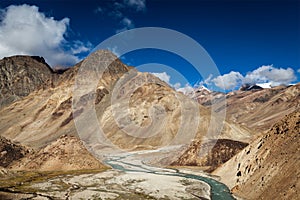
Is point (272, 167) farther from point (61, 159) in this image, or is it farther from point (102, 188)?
point (61, 159)

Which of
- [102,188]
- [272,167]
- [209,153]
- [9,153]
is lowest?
[102,188]

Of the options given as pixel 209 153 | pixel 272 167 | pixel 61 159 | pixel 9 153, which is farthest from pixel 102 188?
pixel 9 153

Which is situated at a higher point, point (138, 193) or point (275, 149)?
point (275, 149)

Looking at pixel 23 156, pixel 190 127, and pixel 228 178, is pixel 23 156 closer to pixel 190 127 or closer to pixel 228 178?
pixel 228 178

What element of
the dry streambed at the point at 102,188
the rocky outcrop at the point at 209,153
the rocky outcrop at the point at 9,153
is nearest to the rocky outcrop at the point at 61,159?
the rocky outcrop at the point at 9,153

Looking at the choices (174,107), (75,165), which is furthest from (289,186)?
(174,107)

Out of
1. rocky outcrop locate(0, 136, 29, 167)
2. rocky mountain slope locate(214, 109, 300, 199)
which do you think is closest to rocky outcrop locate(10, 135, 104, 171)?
rocky outcrop locate(0, 136, 29, 167)

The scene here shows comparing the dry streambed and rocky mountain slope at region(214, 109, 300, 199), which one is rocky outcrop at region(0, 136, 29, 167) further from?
rocky mountain slope at region(214, 109, 300, 199)

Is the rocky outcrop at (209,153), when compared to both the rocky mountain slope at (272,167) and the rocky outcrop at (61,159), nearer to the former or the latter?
the rocky mountain slope at (272,167)
